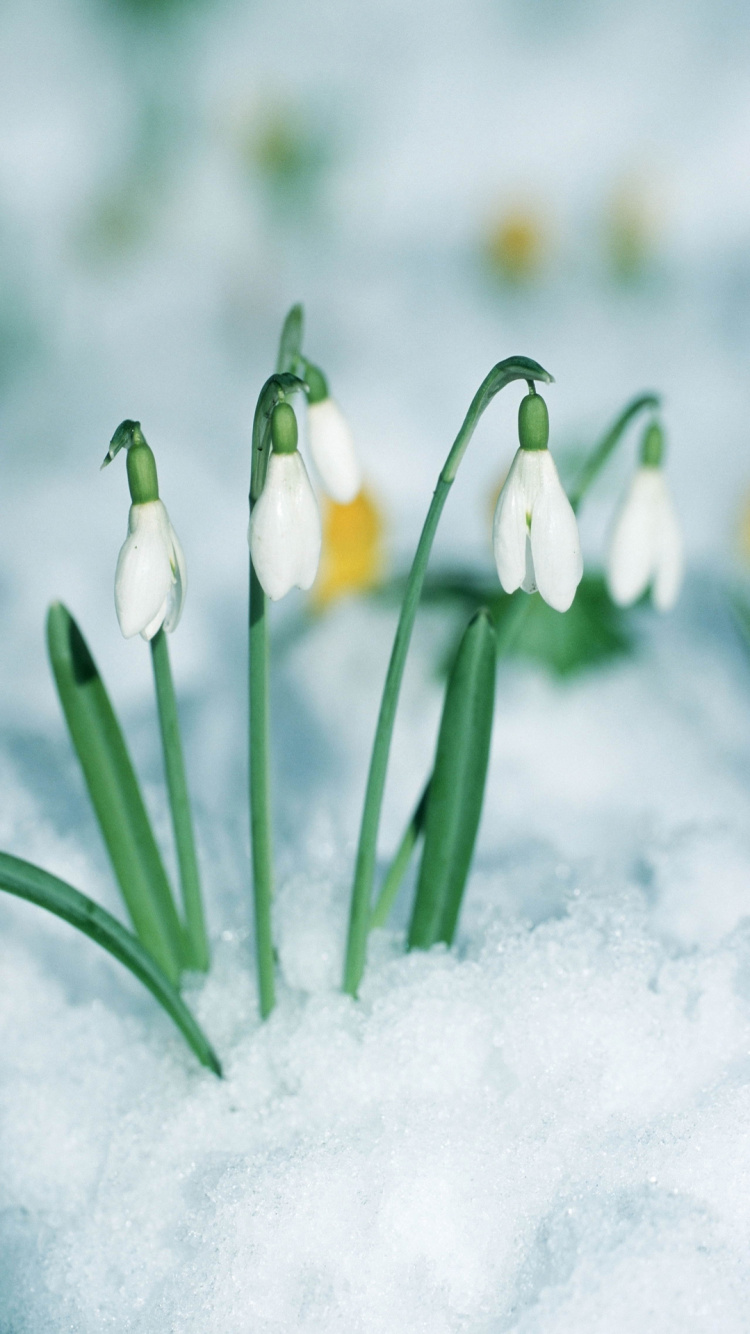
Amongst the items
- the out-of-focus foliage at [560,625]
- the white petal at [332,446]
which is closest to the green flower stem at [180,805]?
the white petal at [332,446]

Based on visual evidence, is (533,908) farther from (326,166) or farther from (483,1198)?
(326,166)

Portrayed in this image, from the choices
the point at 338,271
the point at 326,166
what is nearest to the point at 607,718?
the point at 338,271

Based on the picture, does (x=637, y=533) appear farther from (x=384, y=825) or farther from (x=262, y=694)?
(x=384, y=825)

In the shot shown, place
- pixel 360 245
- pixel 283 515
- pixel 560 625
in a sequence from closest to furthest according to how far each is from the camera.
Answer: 1. pixel 283 515
2. pixel 560 625
3. pixel 360 245

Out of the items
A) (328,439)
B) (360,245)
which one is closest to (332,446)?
(328,439)

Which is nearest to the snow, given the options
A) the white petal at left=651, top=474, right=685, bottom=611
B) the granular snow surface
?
the granular snow surface

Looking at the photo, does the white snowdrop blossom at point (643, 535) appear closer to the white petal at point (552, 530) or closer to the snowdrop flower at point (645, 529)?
the snowdrop flower at point (645, 529)

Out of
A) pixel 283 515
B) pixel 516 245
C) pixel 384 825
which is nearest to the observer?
pixel 283 515
